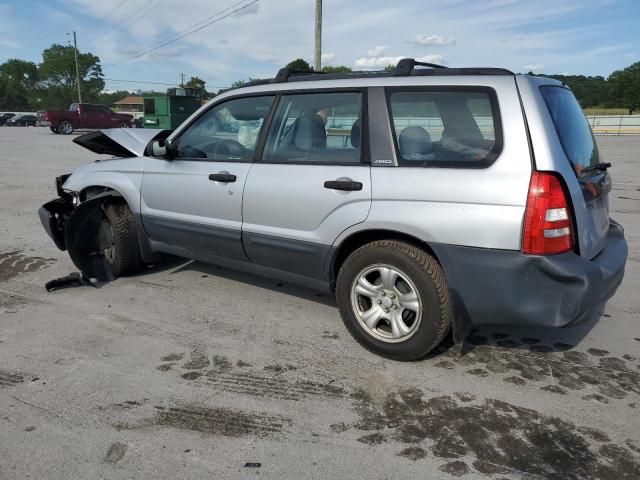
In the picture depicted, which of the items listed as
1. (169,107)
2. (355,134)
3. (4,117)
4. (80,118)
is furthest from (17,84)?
(355,134)

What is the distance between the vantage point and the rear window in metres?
2.93

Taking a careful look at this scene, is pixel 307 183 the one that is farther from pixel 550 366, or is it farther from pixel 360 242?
pixel 550 366

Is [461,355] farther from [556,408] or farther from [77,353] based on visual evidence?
[77,353]

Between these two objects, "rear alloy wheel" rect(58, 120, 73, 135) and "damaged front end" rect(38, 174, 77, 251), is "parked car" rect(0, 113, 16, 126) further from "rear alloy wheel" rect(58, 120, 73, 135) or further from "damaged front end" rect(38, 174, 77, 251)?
"damaged front end" rect(38, 174, 77, 251)

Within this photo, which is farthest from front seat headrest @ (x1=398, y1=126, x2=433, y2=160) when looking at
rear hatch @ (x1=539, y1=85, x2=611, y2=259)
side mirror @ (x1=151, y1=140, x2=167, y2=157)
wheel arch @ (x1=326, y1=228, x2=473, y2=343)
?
side mirror @ (x1=151, y1=140, x2=167, y2=157)

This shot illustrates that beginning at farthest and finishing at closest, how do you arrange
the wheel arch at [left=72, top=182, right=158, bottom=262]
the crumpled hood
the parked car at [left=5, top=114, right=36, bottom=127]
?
the parked car at [left=5, top=114, right=36, bottom=127], the crumpled hood, the wheel arch at [left=72, top=182, right=158, bottom=262]

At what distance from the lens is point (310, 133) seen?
3.69m

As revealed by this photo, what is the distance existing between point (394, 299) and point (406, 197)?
0.65 meters

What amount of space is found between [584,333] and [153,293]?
137 inches

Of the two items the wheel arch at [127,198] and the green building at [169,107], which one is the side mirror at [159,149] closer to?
the wheel arch at [127,198]

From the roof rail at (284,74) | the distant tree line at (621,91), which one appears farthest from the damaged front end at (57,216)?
the distant tree line at (621,91)

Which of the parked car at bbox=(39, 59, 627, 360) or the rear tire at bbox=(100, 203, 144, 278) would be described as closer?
the parked car at bbox=(39, 59, 627, 360)

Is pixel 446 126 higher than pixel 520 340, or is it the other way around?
pixel 446 126

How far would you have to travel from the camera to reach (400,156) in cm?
319
